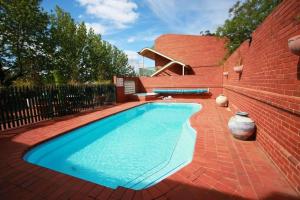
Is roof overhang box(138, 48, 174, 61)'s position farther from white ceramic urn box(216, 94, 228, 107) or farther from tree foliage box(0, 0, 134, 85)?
white ceramic urn box(216, 94, 228, 107)

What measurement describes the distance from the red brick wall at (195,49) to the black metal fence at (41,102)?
1304 centimetres

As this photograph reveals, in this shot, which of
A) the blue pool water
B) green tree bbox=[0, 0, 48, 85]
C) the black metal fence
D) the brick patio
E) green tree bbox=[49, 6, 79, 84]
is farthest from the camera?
green tree bbox=[49, 6, 79, 84]

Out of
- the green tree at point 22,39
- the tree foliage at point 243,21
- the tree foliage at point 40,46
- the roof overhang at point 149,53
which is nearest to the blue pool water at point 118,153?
the tree foliage at point 40,46

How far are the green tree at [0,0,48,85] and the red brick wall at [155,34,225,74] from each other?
1430 cm

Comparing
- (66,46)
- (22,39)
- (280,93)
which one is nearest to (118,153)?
(280,93)

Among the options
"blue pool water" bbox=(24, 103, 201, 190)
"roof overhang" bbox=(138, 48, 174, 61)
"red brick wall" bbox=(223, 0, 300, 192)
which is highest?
"roof overhang" bbox=(138, 48, 174, 61)

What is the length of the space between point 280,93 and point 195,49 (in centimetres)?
1781

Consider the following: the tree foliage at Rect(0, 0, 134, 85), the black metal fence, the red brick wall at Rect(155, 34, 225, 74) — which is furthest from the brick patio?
the red brick wall at Rect(155, 34, 225, 74)

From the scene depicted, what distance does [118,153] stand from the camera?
174 inches

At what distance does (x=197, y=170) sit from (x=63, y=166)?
321cm

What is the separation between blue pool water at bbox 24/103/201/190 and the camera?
10.9 ft

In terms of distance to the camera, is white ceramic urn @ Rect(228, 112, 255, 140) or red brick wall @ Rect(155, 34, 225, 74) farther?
red brick wall @ Rect(155, 34, 225, 74)

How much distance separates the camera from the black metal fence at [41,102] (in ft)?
18.7

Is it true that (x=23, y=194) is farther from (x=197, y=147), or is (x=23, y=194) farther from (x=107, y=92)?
(x=107, y=92)
